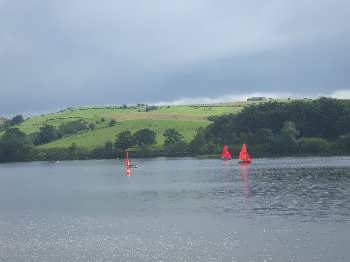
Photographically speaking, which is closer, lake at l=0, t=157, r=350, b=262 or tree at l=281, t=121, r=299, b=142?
lake at l=0, t=157, r=350, b=262

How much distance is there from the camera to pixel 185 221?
230ft

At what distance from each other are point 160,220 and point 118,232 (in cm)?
778

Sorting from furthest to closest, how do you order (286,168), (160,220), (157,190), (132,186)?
1. (286,168)
2. (132,186)
3. (157,190)
4. (160,220)

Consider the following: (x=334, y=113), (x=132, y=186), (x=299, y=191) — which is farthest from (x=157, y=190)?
(x=334, y=113)

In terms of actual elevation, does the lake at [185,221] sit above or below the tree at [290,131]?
below

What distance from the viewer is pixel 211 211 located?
7675cm

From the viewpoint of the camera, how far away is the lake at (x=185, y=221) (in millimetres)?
53500

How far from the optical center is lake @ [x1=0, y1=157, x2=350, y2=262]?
5350 cm

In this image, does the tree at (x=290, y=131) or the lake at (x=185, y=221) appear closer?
the lake at (x=185, y=221)

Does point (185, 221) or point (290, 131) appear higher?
point (290, 131)

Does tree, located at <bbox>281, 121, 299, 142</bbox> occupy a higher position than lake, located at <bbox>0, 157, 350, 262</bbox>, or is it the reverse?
tree, located at <bbox>281, 121, 299, 142</bbox>

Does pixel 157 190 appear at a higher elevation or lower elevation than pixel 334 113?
lower

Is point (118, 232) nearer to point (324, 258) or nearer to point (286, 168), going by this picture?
point (324, 258)

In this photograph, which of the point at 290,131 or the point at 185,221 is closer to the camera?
the point at 185,221
